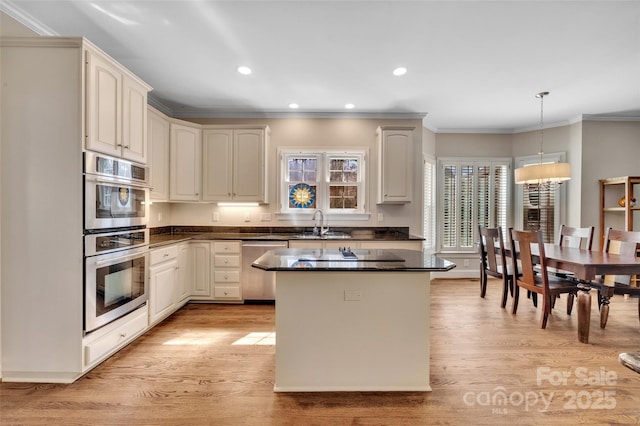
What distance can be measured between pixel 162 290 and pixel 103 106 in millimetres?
1904

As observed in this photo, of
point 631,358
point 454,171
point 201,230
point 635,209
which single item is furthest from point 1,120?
point 635,209

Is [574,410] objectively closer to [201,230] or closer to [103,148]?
[103,148]

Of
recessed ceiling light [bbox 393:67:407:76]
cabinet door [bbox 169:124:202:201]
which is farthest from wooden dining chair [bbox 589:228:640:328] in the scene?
cabinet door [bbox 169:124:202:201]

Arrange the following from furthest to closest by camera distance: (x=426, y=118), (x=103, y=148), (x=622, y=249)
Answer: (x=426, y=118)
(x=622, y=249)
(x=103, y=148)

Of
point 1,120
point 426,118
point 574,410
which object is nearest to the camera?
point 574,410

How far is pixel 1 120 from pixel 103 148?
0.62 m

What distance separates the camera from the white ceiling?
86.3 inches

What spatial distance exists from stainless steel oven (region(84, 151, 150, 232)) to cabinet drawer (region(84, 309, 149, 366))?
0.86m

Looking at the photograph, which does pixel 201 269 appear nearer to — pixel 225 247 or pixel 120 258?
pixel 225 247

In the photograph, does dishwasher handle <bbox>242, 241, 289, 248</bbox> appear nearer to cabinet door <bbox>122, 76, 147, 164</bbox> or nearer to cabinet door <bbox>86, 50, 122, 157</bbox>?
cabinet door <bbox>122, 76, 147, 164</bbox>

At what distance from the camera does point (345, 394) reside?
6.30 ft

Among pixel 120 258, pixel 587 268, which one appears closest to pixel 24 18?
pixel 120 258

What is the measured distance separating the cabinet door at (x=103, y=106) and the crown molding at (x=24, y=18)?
29.6 inches

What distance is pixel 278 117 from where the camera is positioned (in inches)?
173
